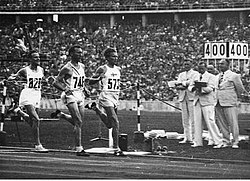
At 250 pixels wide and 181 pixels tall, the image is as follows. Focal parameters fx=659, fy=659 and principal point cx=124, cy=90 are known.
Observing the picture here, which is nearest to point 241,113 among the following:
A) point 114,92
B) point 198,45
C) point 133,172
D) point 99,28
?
point 198,45

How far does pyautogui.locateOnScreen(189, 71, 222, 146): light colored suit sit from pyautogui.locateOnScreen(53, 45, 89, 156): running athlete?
3.55 metres

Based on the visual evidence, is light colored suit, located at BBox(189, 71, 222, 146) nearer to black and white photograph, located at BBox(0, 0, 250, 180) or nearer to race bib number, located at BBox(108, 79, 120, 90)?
black and white photograph, located at BBox(0, 0, 250, 180)

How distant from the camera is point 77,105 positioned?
44.5 ft

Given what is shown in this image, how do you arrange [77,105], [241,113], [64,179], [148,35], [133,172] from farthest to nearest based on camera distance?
[148,35]
[241,113]
[77,105]
[133,172]
[64,179]

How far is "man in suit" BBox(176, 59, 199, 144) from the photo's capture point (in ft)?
54.7

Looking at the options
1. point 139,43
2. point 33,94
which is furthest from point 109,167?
point 139,43

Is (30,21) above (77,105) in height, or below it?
above

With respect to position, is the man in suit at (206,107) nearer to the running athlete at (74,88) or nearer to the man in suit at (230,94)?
the man in suit at (230,94)

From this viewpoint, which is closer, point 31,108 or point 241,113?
point 31,108

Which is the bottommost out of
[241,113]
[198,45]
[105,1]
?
[241,113]

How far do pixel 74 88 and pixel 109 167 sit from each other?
284cm

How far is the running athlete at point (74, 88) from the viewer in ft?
43.9

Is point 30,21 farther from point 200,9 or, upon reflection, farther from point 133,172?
point 133,172

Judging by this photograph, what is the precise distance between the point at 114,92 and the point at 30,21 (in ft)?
148
